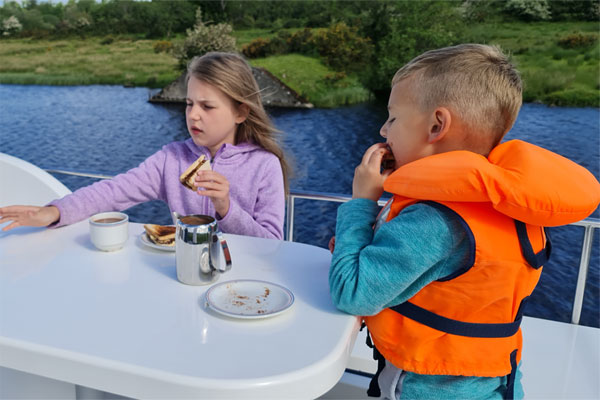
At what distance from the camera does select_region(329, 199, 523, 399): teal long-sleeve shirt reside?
2.90 ft

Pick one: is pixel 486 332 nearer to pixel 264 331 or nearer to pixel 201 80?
pixel 264 331

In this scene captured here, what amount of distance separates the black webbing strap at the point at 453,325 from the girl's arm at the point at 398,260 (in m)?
0.03

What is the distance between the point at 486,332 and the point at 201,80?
4.35 ft

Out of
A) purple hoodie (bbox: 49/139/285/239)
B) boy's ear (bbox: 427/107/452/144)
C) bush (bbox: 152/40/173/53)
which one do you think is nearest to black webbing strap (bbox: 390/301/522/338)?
boy's ear (bbox: 427/107/452/144)

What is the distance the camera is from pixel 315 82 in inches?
959

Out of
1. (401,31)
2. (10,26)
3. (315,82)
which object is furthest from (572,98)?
(10,26)

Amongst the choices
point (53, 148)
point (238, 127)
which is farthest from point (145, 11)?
point (238, 127)

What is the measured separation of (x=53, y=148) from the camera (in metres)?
21.0

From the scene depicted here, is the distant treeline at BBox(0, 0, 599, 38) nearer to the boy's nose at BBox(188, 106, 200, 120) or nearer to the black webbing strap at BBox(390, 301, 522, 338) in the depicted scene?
the boy's nose at BBox(188, 106, 200, 120)

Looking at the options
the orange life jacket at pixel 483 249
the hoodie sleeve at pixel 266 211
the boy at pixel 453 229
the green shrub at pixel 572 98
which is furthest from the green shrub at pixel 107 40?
the orange life jacket at pixel 483 249

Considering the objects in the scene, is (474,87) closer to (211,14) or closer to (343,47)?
(343,47)

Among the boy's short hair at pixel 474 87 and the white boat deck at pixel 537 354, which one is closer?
the boy's short hair at pixel 474 87

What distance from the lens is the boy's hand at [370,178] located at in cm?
105

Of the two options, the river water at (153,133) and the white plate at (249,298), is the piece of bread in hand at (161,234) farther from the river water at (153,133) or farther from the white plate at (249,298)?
the river water at (153,133)
